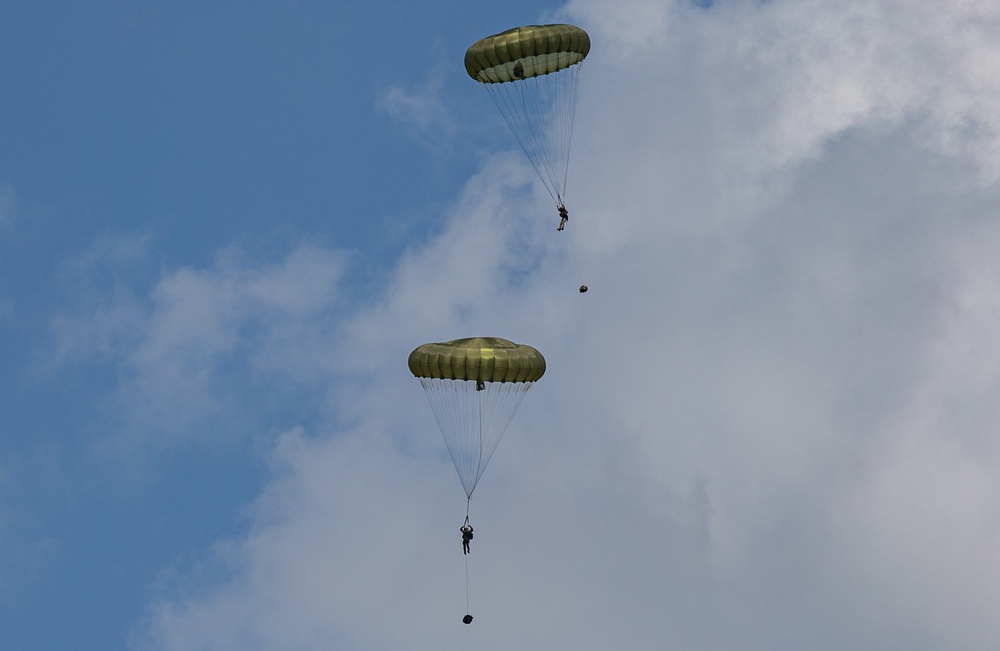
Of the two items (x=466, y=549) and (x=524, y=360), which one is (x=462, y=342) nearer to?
(x=524, y=360)

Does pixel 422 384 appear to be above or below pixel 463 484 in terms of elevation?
above

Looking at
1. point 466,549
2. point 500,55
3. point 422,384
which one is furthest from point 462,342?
point 500,55

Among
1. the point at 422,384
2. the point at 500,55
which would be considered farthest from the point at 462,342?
the point at 500,55

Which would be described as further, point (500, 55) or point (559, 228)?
A: point (559, 228)

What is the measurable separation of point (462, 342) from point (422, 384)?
2286mm

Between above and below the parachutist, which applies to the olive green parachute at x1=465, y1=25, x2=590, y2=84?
above

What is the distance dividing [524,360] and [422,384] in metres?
4.04

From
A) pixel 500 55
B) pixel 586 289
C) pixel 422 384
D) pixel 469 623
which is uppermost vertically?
pixel 500 55

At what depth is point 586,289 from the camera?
59.7 m

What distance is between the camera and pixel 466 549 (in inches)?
2095

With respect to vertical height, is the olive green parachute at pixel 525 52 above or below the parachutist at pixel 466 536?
above

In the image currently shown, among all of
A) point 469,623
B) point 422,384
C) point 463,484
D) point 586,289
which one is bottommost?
point 469,623

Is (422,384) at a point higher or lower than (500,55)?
lower

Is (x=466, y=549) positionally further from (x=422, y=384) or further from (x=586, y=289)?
→ (x=586, y=289)
